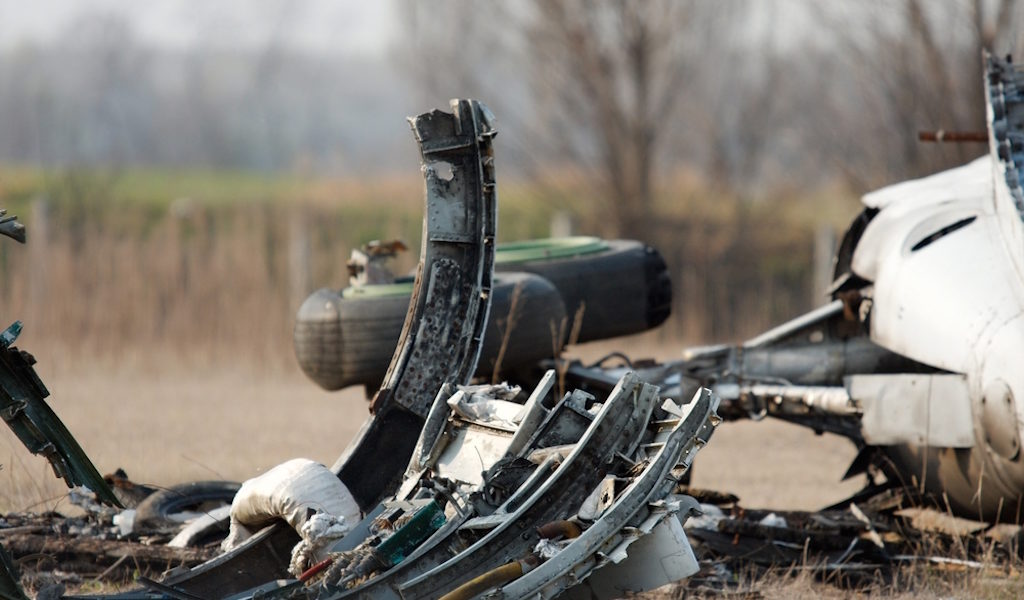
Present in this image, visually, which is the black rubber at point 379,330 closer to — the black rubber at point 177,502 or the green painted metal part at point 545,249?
the green painted metal part at point 545,249

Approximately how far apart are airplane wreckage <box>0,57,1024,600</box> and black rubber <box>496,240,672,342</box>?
0.02 meters

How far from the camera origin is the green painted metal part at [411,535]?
431 centimetres

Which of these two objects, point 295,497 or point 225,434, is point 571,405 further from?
point 225,434

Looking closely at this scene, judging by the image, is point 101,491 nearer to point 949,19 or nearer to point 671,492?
point 671,492

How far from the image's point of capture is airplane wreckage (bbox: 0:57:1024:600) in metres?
4.29

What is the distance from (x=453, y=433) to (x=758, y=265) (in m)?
14.8

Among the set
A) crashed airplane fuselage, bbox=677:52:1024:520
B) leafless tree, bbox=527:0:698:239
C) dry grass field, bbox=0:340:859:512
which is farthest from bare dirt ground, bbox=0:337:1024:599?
leafless tree, bbox=527:0:698:239

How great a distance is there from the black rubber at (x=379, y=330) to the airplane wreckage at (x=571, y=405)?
2 cm

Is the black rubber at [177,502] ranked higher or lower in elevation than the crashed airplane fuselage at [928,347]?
lower

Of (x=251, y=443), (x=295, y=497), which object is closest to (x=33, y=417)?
(x=295, y=497)

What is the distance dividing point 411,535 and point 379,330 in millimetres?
2856

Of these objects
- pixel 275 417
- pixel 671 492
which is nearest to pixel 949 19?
pixel 275 417

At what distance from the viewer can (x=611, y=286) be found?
8.20m

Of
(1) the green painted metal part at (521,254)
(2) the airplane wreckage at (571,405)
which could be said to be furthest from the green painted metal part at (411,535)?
(1) the green painted metal part at (521,254)
